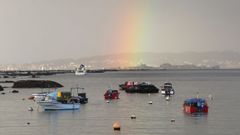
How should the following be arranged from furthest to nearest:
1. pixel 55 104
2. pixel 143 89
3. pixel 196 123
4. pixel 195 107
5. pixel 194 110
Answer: pixel 143 89 < pixel 55 104 < pixel 195 107 < pixel 194 110 < pixel 196 123

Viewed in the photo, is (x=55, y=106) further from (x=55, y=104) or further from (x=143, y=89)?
(x=143, y=89)

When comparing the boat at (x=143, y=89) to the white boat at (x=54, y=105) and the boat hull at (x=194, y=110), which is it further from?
the boat hull at (x=194, y=110)

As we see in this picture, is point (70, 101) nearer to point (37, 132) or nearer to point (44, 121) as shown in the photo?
point (44, 121)

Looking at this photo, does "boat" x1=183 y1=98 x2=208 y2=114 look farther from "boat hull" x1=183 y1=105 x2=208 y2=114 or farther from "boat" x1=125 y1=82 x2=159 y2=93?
"boat" x1=125 y1=82 x2=159 y2=93

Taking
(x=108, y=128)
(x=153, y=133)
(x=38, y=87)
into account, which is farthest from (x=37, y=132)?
(x=38, y=87)

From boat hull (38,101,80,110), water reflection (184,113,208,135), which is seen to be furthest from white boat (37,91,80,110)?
water reflection (184,113,208,135)

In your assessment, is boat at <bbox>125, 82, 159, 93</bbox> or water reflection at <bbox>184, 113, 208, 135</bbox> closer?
water reflection at <bbox>184, 113, 208, 135</bbox>

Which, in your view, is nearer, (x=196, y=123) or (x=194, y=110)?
(x=196, y=123)

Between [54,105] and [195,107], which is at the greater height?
[54,105]

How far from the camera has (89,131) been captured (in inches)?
2019

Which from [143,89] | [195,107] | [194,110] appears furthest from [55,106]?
[143,89]

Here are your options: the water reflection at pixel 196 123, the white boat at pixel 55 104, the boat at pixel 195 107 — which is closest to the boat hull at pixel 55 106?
the white boat at pixel 55 104

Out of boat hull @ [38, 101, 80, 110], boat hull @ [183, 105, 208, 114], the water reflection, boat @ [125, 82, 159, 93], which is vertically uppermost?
boat @ [125, 82, 159, 93]

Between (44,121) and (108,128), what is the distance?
11.1 m
